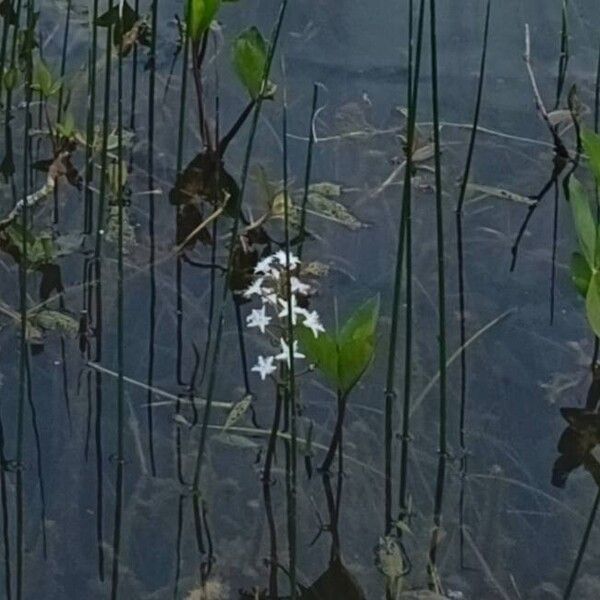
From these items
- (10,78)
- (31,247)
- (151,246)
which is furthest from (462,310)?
(10,78)

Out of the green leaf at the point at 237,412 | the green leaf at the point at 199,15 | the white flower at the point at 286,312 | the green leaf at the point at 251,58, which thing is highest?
the green leaf at the point at 199,15

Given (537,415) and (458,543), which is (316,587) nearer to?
(458,543)

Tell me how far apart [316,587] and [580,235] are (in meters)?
0.41

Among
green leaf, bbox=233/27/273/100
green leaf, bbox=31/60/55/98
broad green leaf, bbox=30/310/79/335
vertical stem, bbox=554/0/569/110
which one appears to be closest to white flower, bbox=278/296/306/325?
broad green leaf, bbox=30/310/79/335

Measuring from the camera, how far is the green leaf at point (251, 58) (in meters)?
1.61

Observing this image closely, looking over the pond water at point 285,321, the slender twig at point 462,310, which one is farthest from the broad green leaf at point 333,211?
the slender twig at point 462,310

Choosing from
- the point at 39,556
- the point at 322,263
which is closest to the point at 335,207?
the point at 322,263

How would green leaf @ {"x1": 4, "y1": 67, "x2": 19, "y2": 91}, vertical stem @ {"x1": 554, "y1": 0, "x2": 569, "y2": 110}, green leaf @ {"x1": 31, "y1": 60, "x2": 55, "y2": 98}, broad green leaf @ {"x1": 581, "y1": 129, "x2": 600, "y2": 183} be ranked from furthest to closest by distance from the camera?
vertical stem @ {"x1": 554, "y1": 0, "x2": 569, "y2": 110} < green leaf @ {"x1": 31, "y1": 60, "x2": 55, "y2": 98} < green leaf @ {"x1": 4, "y1": 67, "x2": 19, "y2": 91} < broad green leaf @ {"x1": 581, "y1": 129, "x2": 600, "y2": 183}

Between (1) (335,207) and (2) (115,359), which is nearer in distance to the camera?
(2) (115,359)

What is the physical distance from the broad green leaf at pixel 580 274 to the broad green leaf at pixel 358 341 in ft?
0.79

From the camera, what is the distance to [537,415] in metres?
1.33

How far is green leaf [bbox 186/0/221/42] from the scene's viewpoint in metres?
1.60

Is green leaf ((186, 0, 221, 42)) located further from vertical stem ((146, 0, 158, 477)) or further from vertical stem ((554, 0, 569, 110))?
vertical stem ((554, 0, 569, 110))

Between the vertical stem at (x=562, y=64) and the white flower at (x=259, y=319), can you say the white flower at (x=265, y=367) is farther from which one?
the vertical stem at (x=562, y=64)
